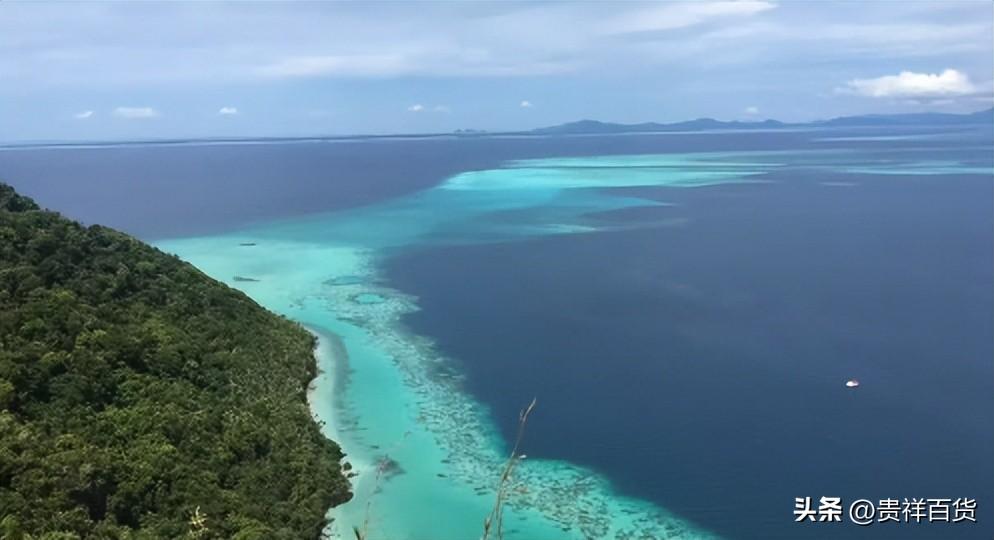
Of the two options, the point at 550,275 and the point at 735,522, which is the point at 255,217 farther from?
the point at 735,522

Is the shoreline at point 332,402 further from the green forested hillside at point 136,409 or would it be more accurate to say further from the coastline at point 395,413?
the green forested hillside at point 136,409

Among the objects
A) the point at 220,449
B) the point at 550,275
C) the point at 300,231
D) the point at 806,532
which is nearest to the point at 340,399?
the point at 220,449

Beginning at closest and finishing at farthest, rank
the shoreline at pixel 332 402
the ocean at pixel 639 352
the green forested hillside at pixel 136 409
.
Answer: the green forested hillside at pixel 136 409 < the shoreline at pixel 332 402 < the ocean at pixel 639 352

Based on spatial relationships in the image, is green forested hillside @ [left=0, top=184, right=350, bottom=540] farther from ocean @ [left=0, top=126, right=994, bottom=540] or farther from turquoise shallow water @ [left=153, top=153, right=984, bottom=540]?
ocean @ [left=0, top=126, right=994, bottom=540]

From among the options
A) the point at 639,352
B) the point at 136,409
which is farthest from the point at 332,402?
the point at 639,352

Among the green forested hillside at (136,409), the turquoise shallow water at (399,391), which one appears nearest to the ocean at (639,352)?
the turquoise shallow water at (399,391)
